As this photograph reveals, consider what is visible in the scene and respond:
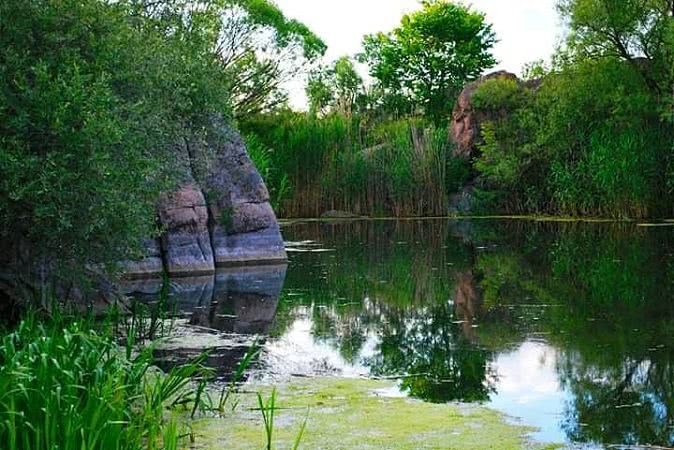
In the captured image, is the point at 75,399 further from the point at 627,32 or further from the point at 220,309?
the point at 627,32

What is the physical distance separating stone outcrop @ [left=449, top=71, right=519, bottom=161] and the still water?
11.5 metres

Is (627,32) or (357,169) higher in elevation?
(627,32)

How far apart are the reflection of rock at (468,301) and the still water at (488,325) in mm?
16

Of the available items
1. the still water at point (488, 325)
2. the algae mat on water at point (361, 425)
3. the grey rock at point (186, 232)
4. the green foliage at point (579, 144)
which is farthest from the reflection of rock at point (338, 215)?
the algae mat on water at point (361, 425)

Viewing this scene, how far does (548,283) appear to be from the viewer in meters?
9.72

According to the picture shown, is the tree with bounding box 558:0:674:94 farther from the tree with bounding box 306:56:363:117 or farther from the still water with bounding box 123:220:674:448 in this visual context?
the tree with bounding box 306:56:363:117

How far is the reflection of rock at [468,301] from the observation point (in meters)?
7.15

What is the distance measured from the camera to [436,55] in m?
36.2

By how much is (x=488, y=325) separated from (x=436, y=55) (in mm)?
29992

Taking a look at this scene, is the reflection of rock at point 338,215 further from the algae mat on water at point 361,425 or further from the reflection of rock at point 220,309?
the algae mat on water at point 361,425

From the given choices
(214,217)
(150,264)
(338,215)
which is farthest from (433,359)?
(338,215)

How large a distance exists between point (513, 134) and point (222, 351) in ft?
61.8

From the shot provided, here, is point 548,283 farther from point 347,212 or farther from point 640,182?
point 347,212

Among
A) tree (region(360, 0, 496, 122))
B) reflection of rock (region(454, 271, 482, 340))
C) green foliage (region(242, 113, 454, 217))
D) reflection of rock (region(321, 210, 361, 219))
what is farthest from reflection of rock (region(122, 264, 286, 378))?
tree (region(360, 0, 496, 122))
